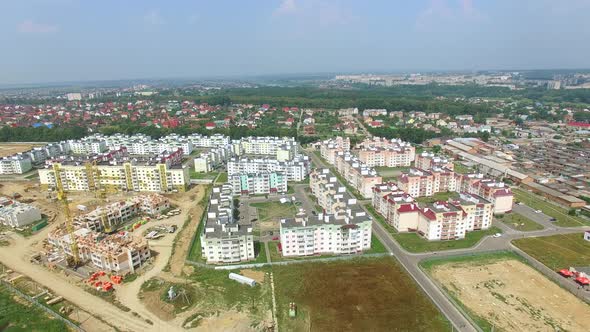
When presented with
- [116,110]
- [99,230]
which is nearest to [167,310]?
[99,230]

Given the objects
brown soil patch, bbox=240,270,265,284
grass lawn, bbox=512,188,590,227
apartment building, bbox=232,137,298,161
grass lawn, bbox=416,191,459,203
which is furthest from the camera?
apartment building, bbox=232,137,298,161

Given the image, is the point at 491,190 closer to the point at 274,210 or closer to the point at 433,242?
the point at 433,242

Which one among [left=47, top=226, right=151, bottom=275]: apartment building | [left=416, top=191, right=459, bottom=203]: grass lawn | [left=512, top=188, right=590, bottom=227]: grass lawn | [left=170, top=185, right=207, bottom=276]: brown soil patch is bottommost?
[left=512, top=188, right=590, bottom=227]: grass lawn

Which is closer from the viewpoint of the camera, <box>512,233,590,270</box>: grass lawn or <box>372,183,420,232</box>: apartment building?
<box>512,233,590,270</box>: grass lawn

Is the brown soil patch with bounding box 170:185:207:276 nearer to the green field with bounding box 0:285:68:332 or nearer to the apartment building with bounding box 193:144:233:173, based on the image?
the apartment building with bounding box 193:144:233:173

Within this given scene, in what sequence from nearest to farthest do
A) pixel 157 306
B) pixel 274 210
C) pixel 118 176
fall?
pixel 157 306 < pixel 274 210 < pixel 118 176

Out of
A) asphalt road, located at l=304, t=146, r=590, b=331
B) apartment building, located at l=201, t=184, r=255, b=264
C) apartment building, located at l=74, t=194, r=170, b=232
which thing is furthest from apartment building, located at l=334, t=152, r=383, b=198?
apartment building, located at l=74, t=194, r=170, b=232

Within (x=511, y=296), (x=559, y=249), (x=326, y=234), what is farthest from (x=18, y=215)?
(x=559, y=249)
